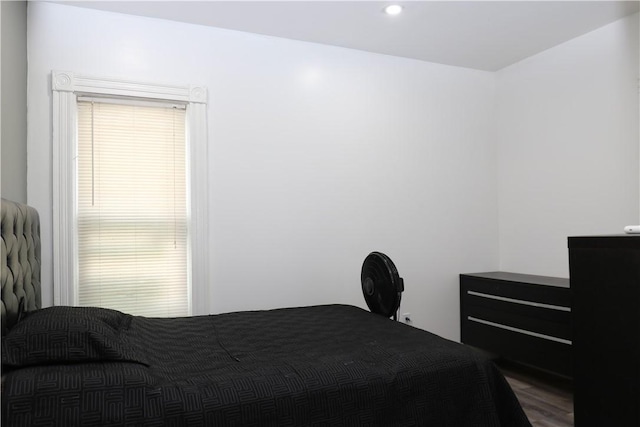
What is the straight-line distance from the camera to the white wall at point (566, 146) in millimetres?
3338

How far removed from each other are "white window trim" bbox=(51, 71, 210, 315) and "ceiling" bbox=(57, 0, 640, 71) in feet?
1.67

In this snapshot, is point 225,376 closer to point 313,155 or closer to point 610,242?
point 610,242

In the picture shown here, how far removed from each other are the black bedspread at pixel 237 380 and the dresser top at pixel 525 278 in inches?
66.2

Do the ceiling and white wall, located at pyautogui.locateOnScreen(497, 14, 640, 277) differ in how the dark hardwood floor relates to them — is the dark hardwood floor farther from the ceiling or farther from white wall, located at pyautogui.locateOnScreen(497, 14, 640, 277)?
the ceiling

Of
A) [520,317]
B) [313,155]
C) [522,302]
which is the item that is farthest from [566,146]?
[313,155]

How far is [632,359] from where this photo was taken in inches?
83.8

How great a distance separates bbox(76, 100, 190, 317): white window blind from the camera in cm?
313

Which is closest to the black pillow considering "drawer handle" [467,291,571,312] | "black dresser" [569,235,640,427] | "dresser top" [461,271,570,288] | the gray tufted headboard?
the gray tufted headboard

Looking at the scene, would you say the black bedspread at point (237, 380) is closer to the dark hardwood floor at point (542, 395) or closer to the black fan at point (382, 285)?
the black fan at point (382, 285)

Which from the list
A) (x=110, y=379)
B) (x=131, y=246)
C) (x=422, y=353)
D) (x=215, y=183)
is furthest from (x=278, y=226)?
(x=110, y=379)

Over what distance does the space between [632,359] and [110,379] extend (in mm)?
2158

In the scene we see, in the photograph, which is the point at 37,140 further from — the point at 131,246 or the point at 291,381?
the point at 291,381

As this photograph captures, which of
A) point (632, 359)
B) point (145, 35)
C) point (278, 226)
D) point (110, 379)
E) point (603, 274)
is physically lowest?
point (632, 359)

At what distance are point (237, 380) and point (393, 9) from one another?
2.57 metres
